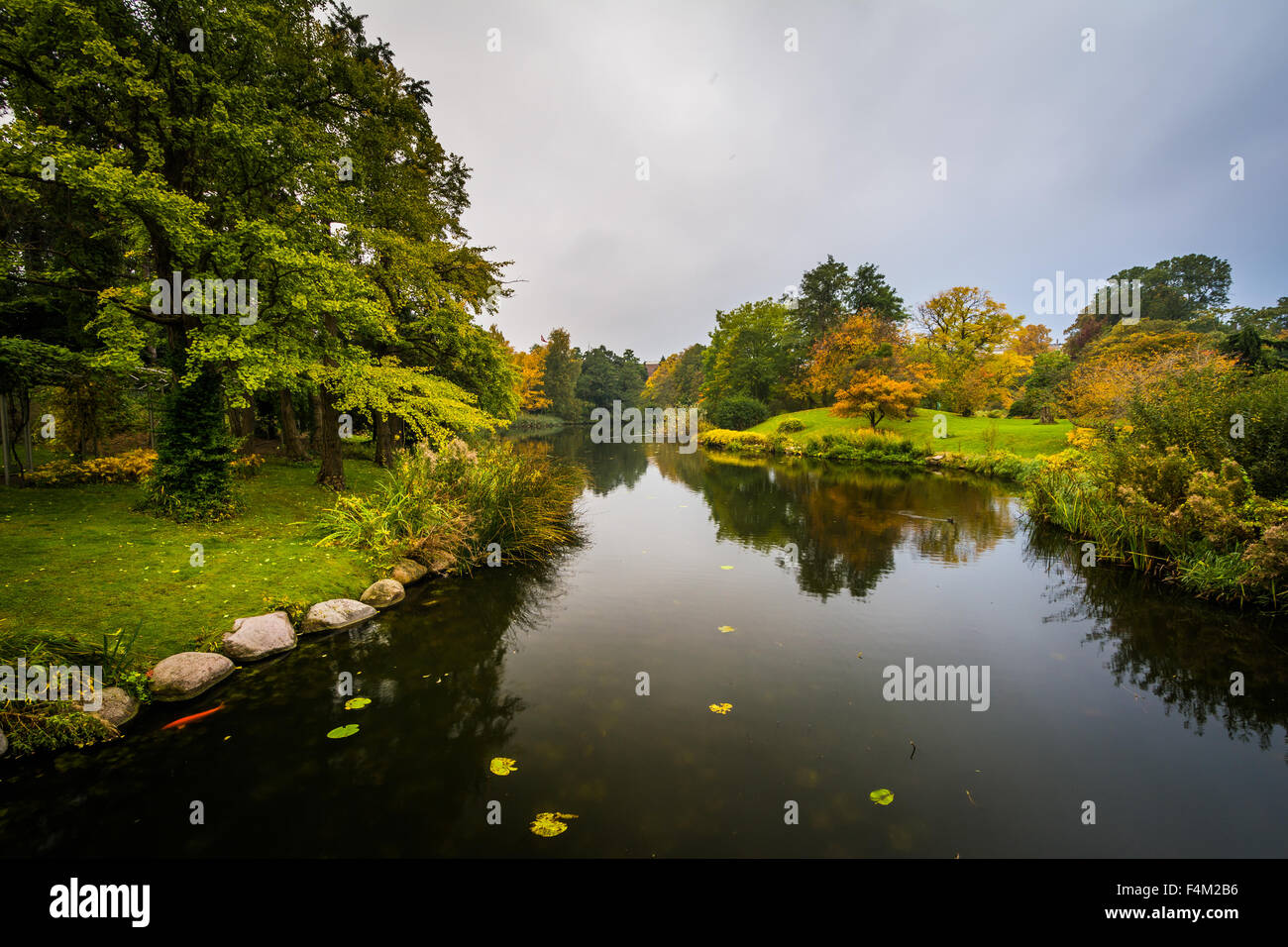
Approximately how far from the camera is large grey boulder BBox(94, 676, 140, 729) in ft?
13.2

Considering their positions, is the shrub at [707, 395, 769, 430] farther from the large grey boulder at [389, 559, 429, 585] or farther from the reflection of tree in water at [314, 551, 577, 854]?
the large grey boulder at [389, 559, 429, 585]

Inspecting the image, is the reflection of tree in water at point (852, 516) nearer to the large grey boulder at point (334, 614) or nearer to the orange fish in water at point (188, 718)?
the large grey boulder at point (334, 614)

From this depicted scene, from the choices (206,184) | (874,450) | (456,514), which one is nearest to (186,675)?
(456,514)

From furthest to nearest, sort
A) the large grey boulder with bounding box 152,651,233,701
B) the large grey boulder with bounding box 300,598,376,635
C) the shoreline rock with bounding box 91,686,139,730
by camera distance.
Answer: the large grey boulder with bounding box 300,598,376,635 < the large grey boulder with bounding box 152,651,233,701 < the shoreline rock with bounding box 91,686,139,730

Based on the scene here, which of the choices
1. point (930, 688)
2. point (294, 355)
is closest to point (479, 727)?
→ point (930, 688)

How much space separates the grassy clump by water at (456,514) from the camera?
25.9ft

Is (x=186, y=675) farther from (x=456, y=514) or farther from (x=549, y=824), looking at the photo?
(x=456, y=514)

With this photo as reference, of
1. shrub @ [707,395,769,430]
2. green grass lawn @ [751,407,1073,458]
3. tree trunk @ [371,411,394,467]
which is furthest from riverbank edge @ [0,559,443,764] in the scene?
shrub @ [707,395,769,430]

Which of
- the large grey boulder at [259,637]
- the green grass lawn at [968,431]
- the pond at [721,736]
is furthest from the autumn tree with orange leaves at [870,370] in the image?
the large grey boulder at [259,637]

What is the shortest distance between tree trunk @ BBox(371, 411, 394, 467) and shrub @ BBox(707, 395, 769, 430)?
2852 cm

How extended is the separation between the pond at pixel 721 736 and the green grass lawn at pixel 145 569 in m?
0.95

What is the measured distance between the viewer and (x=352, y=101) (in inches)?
408

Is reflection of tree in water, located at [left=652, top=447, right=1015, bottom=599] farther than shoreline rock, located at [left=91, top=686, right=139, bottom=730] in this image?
Yes
